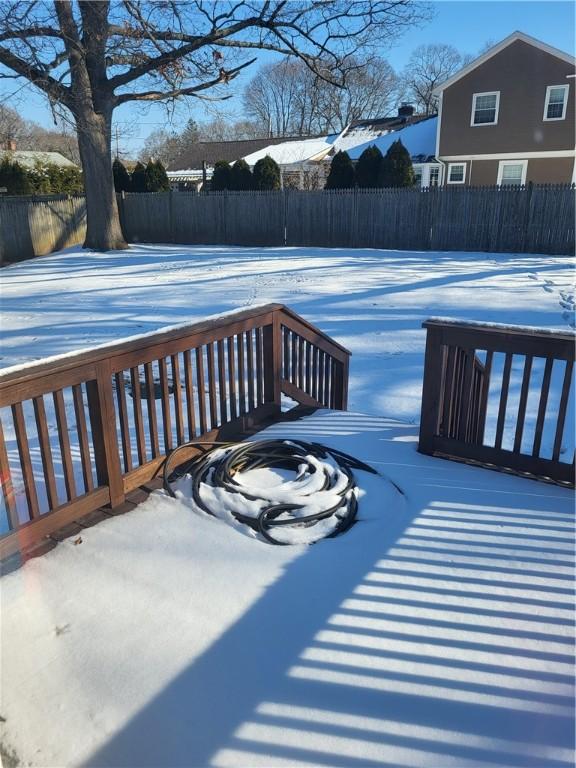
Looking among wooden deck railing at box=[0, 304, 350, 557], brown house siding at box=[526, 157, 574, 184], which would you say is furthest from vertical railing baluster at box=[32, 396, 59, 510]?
brown house siding at box=[526, 157, 574, 184]

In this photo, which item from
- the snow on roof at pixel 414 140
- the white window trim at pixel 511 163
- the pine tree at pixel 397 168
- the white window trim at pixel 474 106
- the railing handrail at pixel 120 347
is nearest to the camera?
the railing handrail at pixel 120 347

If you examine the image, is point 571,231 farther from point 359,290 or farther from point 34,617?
point 34,617

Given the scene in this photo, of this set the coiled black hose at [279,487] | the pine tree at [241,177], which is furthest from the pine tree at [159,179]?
the coiled black hose at [279,487]

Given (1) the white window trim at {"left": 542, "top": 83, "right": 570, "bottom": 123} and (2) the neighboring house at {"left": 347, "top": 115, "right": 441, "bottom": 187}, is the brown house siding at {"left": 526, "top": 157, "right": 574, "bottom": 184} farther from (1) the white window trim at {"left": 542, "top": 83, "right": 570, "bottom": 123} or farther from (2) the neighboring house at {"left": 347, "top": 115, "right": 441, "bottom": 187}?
(2) the neighboring house at {"left": 347, "top": 115, "right": 441, "bottom": 187}

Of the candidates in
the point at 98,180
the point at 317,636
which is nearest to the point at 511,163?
the point at 98,180

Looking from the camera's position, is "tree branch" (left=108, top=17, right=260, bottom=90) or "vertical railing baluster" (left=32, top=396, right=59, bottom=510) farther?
"tree branch" (left=108, top=17, right=260, bottom=90)

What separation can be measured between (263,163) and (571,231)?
35.5 ft

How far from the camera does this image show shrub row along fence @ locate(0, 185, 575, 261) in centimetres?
1480

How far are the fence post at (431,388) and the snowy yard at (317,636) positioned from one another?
0.55 feet

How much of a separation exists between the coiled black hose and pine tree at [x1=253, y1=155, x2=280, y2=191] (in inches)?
723

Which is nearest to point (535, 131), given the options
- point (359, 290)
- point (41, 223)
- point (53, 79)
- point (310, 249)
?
point (310, 249)

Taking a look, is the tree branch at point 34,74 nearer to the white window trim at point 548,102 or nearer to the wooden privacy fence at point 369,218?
the wooden privacy fence at point 369,218

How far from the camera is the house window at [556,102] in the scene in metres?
19.0

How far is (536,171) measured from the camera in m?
20.2
